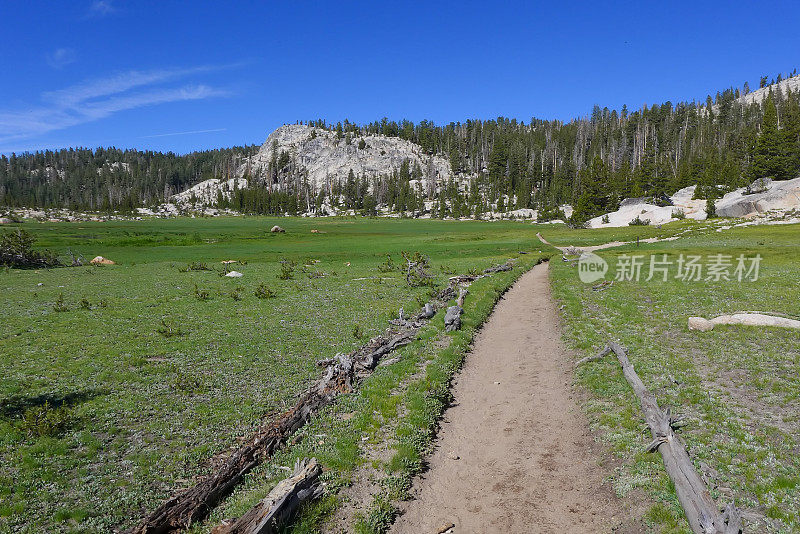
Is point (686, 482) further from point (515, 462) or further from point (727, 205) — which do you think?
point (727, 205)

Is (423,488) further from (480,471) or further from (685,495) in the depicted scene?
(685,495)

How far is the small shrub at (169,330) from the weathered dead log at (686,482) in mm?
22907

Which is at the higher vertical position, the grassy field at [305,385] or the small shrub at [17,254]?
the small shrub at [17,254]

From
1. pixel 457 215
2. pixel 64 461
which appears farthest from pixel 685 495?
pixel 457 215

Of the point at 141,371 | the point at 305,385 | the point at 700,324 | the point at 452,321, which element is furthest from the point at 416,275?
the point at 141,371

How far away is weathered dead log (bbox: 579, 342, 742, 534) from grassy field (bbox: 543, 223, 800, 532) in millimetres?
359

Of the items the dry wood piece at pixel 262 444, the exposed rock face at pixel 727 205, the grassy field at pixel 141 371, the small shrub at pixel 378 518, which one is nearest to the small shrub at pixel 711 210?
the exposed rock face at pixel 727 205

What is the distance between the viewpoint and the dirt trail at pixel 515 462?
9312 millimetres

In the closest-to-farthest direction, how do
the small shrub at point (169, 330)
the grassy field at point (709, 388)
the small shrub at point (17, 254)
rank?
1. the grassy field at point (709, 388)
2. the small shrub at point (169, 330)
3. the small shrub at point (17, 254)

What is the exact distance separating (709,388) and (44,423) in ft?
70.8

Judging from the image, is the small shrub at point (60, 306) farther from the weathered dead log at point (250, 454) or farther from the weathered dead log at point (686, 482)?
the weathered dead log at point (686, 482)

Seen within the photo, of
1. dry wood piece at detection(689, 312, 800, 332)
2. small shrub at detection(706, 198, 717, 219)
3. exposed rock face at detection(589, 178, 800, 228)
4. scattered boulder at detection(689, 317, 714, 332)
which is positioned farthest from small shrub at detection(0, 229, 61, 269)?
small shrub at detection(706, 198, 717, 219)

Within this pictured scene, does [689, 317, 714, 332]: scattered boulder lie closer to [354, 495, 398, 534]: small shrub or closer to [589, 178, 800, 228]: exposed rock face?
[354, 495, 398, 534]: small shrub

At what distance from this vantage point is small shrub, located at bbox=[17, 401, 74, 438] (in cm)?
1261
